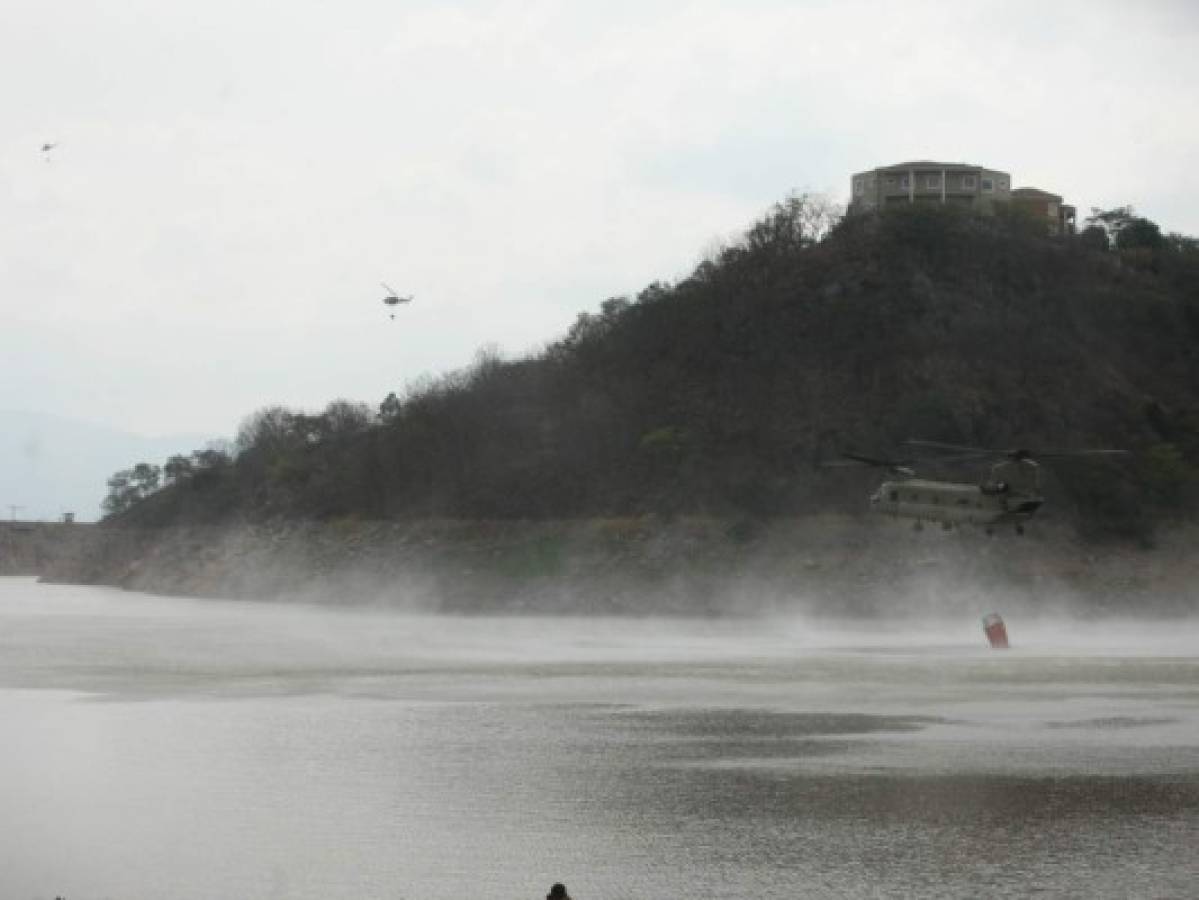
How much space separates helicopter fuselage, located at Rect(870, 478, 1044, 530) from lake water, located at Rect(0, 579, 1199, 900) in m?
5.50

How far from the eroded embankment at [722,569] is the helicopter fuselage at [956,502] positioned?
100 ft

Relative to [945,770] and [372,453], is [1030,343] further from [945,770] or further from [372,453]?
[945,770]

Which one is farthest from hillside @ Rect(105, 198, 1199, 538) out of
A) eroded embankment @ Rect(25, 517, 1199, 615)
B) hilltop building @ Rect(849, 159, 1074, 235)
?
hilltop building @ Rect(849, 159, 1074, 235)

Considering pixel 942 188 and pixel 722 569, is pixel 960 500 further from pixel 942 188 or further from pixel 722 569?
pixel 942 188

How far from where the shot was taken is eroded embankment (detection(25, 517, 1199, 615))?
317ft

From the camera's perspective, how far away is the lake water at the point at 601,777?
75.9 ft

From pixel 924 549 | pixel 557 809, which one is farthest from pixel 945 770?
pixel 924 549

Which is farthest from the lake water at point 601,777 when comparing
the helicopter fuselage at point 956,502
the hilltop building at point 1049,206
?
the hilltop building at point 1049,206

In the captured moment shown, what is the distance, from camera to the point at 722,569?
104500 mm

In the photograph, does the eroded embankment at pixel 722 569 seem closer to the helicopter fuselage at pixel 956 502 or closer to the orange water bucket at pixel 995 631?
the orange water bucket at pixel 995 631

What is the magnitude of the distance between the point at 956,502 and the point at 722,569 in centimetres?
4059

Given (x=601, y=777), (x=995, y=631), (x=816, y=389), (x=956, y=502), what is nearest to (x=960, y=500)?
(x=956, y=502)

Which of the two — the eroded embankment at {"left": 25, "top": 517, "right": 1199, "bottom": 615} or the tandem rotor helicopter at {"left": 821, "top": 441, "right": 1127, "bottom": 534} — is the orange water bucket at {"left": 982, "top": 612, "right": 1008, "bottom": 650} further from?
the eroded embankment at {"left": 25, "top": 517, "right": 1199, "bottom": 615}

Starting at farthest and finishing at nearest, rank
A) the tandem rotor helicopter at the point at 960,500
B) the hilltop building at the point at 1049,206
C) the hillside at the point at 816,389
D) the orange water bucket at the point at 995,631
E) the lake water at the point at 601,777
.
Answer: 1. the hilltop building at the point at 1049,206
2. the hillside at the point at 816,389
3. the orange water bucket at the point at 995,631
4. the tandem rotor helicopter at the point at 960,500
5. the lake water at the point at 601,777
